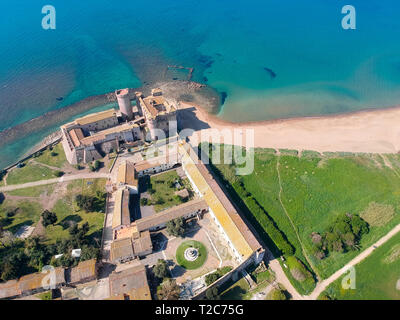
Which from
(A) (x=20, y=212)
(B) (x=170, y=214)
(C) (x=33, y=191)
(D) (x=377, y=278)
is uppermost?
(C) (x=33, y=191)

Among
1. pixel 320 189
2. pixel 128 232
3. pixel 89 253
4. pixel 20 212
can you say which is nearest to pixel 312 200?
pixel 320 189

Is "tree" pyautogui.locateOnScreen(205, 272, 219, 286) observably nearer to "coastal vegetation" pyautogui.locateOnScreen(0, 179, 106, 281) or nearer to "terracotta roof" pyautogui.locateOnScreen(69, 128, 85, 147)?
"coastal vegetation" pyautogui.locateOnScreen(0, 179, 106, 281)

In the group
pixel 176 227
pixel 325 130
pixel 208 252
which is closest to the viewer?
pixel 208 252

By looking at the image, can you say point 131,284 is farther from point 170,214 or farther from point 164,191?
point 164,191

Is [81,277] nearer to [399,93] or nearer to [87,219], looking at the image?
[87,219]

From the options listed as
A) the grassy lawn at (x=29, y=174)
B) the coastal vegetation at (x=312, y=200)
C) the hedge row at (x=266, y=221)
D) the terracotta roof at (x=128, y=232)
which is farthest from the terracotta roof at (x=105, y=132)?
the hedge row at (x=266, y=221)

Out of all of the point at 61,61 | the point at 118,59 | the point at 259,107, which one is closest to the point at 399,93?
the point at 259,107
